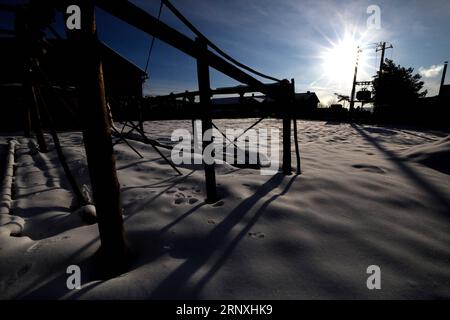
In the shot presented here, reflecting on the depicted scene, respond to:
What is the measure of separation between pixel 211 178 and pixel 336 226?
50.3 inches

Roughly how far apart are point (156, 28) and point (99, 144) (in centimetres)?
82

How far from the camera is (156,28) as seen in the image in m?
1.38

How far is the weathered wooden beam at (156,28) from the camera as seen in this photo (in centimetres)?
118

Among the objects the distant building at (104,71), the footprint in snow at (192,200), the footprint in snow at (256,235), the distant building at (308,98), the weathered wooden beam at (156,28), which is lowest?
the footprint in snow at (256,235)

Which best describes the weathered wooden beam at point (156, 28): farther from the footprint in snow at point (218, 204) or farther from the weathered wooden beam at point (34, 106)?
the weathered wooden beam at point (34, 106)

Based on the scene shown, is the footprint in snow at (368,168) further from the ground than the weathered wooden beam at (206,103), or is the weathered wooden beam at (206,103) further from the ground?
the weathered wooden beam at (206,103)

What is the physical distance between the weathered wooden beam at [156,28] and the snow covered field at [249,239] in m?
1.41

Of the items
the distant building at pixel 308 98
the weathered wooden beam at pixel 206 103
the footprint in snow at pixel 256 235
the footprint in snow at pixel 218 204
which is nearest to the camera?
the footprint in snow at pixel 256 235

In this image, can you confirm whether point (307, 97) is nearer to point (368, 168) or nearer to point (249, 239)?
point (368, 168)

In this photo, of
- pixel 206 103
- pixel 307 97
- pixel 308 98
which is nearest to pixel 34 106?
pixel 206 103

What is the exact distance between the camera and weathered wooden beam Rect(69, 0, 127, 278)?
3.75 feet

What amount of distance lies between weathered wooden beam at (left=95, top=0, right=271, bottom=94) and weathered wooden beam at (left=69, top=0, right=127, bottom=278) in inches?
4.7

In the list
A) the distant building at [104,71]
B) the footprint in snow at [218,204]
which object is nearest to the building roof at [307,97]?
the distant building at [104,71]
